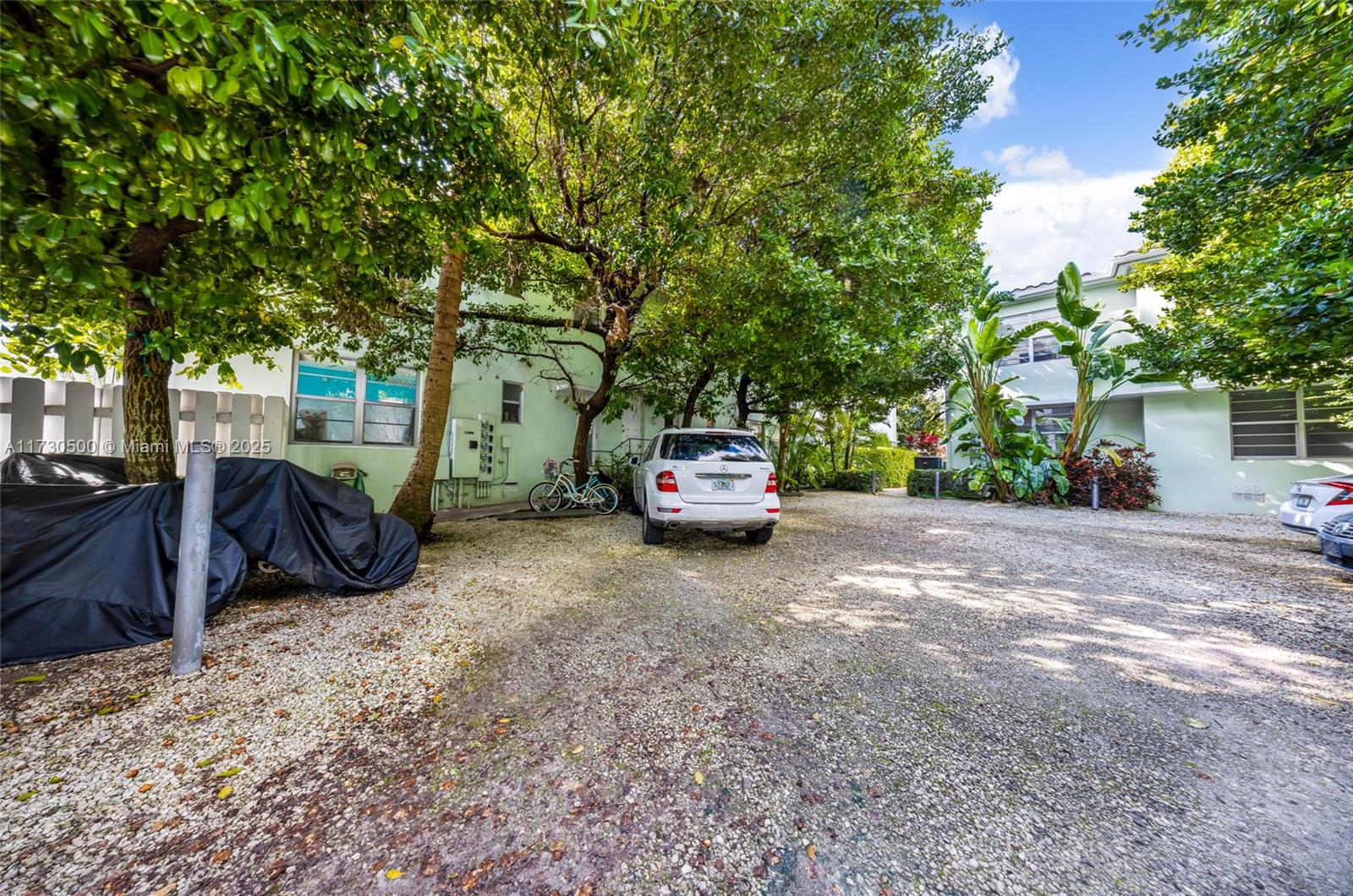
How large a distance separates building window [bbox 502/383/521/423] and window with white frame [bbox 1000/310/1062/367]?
13094 mm

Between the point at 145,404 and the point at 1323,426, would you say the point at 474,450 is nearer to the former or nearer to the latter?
the point at 145,404

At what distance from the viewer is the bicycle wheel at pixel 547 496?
31.7ft

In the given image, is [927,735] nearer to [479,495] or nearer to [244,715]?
[244,715]

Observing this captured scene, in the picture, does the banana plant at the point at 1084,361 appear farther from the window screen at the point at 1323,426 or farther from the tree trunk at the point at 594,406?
the tree trunk at the point at 594,406

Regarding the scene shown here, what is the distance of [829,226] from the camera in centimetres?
689

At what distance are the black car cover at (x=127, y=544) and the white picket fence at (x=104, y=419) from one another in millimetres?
1348

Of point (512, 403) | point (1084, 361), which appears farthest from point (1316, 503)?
point (512, 403)

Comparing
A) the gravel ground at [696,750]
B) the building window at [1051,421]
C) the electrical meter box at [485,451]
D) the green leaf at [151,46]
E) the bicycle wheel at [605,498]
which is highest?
the green leaf at [151,46]

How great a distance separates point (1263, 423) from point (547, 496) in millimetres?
15566

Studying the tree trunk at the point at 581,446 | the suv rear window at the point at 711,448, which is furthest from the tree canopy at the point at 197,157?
the tree trunk at the point at 581,446

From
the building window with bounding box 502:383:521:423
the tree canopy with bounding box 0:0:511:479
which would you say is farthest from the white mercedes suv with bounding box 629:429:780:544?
the building window with bounding box 502:383:521:423

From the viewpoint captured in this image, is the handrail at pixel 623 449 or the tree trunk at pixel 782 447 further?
the tree trunk at pixel 782 447

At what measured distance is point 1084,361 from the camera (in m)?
10.4

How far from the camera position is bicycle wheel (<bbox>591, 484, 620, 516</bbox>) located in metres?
9.69
